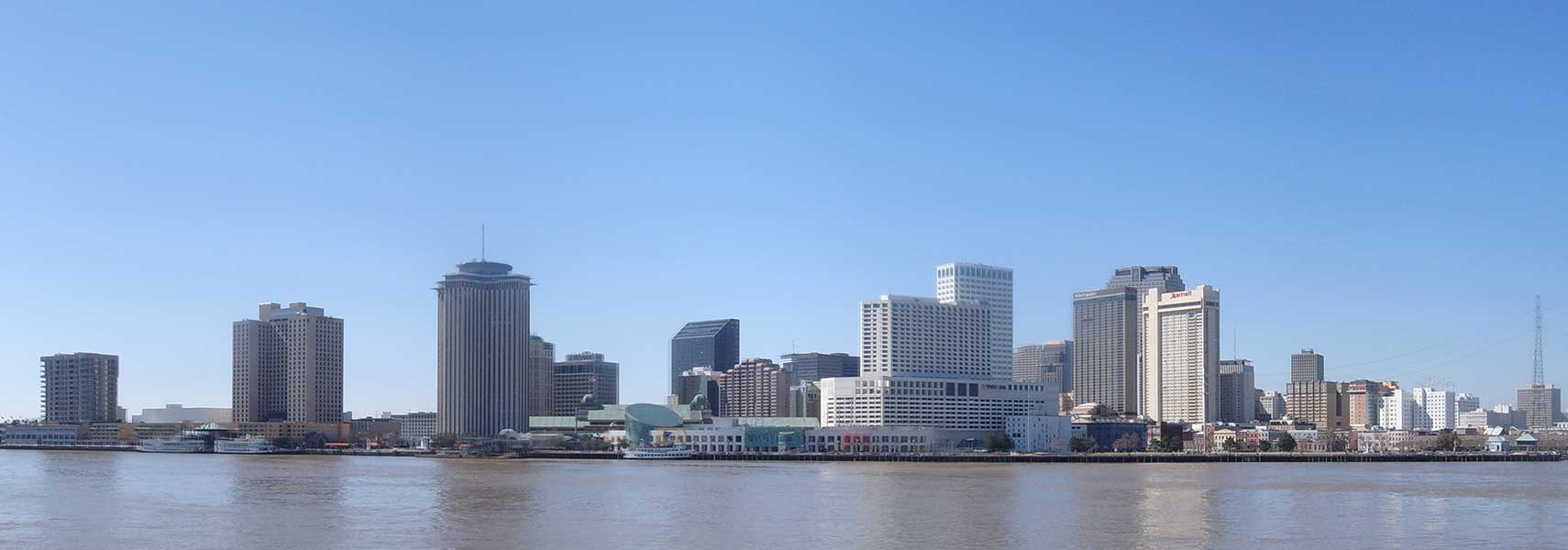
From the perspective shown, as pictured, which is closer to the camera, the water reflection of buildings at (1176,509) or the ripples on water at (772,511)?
the ripples on water at (772,511)

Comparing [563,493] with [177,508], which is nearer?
[177,508]

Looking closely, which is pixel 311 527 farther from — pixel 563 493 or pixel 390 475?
pixel 390 475

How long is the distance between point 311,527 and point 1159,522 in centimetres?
3877

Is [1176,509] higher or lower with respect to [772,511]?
lower

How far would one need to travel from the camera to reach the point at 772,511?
83.4 metres

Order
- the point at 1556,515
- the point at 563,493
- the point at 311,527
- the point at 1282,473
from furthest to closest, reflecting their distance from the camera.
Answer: the point at 1282,473
the point at 563,493
the point at 1556,515
the point at 311,527

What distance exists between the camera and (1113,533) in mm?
69625

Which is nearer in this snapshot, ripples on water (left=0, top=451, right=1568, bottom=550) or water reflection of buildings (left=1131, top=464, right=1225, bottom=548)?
ripples on water (left=0, top=451, right=1568, bottom=550)

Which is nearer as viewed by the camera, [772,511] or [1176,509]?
[772,511]

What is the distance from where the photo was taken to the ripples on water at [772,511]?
6669cm

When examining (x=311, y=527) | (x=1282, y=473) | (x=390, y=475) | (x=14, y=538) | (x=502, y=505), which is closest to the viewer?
(x=14, y=538)

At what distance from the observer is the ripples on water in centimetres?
6669

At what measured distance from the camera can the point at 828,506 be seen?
86.4m

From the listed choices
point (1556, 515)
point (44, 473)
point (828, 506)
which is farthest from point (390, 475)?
point (1556, 515)
